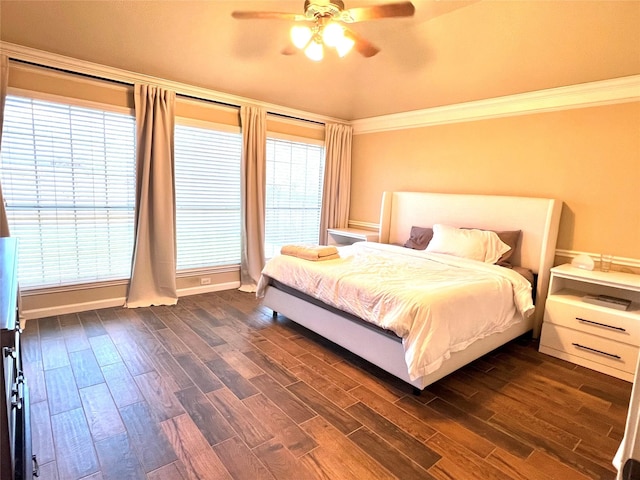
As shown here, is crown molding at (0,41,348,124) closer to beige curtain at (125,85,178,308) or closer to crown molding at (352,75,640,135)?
beige curtain at (125,85,178,308)

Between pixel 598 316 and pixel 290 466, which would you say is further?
pixel 598 316

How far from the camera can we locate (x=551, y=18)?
2766 mm

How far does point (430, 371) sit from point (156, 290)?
3.14 metres

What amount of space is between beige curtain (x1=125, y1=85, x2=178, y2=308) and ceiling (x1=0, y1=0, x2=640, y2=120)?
40 centimetres

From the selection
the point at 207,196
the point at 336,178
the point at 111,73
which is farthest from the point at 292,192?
the point at 111,73

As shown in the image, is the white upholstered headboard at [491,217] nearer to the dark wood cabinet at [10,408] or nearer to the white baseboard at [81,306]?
the white baseboard at [81,306]

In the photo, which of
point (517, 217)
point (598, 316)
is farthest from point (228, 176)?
point (598, 316)

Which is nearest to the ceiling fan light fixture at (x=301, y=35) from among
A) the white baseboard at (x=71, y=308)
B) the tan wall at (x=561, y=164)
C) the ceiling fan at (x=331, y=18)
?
the ceiling fan at (x=331, y=18)

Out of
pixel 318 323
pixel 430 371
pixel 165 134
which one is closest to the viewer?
pixel 430 371

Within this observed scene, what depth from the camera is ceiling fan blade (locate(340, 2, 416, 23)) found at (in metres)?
2.05

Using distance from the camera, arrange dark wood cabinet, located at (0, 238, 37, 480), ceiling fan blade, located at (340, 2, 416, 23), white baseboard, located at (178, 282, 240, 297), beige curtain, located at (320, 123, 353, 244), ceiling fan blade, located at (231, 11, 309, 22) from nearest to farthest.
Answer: dark wood cabinet, located at (0, 238, 37, 480), ceiling fan blade, located at (340, 2, 416, 23), ceiling fan blade, located at (231, 11, 309, 22), white baseboard, located at (178, 282, 240, 297), beige curtain, located at (320, 123, 353, 244)

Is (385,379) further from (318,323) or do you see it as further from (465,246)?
(465,246)

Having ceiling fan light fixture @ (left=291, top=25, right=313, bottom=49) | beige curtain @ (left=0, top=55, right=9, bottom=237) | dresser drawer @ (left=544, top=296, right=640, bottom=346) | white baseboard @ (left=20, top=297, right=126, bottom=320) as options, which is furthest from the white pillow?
beige curtain @ (left=0, top=55, right=9, bottom=237)

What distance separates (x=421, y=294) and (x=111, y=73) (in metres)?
3.61
